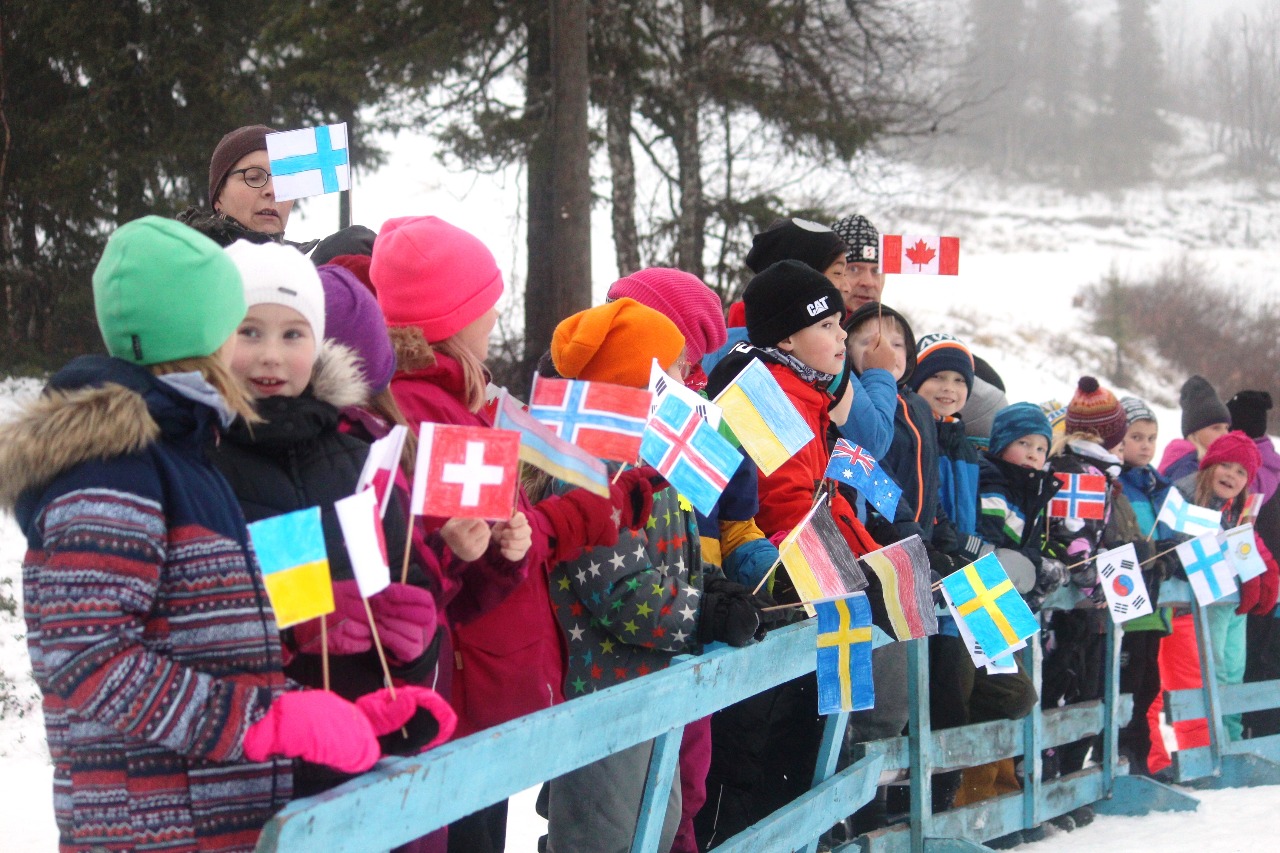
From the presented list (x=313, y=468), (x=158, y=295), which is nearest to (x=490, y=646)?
(x=313, y=468)

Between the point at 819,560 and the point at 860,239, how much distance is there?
2.45 m

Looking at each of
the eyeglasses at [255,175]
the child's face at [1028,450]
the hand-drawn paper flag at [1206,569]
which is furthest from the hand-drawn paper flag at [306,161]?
the hand-drawn paper flag at [1206,569]

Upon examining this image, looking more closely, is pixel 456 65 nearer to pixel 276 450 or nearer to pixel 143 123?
pixel 143 123

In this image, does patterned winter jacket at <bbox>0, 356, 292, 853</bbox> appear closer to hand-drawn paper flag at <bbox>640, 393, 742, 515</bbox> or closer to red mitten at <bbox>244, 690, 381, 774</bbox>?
red mitten at <bbox>244, 690, 381, 774</bbox>

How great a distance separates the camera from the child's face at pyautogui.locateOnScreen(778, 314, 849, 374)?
13.1 feet

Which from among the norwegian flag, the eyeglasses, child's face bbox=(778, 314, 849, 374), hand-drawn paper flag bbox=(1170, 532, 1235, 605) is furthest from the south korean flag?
the eyeglasses

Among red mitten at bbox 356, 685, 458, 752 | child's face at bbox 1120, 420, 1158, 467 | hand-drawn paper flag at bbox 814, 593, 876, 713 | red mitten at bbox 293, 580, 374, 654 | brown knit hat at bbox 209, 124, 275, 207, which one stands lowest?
hand-drawn paper flag at bbox 814, 593, 876, 713

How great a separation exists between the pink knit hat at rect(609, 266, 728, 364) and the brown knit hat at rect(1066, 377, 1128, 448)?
2.96m

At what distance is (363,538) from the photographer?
6.11 ft

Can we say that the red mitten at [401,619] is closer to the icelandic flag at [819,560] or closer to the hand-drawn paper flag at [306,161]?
the icelandic flag at [819,560]

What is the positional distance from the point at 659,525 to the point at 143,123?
1024 cm

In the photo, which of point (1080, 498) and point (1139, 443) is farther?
point (1139, 443)

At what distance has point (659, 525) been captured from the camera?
10.5ft

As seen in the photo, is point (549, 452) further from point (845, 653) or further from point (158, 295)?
point (845, 653)
